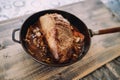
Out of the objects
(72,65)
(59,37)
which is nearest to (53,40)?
(59,37)

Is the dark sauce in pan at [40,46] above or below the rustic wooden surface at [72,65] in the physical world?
above

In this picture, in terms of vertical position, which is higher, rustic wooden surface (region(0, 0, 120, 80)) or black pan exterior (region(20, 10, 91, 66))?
black pan exterior (region(20, 10, 91, 66))

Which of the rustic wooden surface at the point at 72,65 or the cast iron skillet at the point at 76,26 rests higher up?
the cast iron skillet at the point at 76,26

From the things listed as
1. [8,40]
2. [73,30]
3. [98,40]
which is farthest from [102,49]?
[8,40]

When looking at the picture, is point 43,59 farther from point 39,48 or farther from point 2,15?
point 2,15
